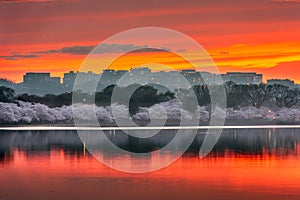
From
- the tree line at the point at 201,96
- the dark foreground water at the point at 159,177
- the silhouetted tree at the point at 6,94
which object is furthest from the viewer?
the tree line at the point at 201,96

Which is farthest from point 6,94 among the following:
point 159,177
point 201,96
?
point 159,177

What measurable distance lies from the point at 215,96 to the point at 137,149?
12622cm

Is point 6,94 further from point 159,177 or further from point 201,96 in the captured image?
point 159,177

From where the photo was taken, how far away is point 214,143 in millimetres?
73750

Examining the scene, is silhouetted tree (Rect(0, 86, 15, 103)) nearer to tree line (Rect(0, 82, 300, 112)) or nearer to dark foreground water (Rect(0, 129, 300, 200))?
tree line (Rect(0, 82, 300, 112))

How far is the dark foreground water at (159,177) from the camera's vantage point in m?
37.1

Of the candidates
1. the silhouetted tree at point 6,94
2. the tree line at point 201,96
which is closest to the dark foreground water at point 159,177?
the silhouetted tree at point 6,94

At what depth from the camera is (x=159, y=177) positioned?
4428 cm

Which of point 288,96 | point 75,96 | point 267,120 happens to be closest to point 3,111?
point 75,96

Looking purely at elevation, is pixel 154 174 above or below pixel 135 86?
below

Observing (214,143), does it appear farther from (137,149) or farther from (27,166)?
(27,166)

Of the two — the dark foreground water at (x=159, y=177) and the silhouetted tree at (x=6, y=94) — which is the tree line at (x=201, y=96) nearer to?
the silhouetted tree at (x=6, y=94)

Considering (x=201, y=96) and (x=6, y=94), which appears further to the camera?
(x=201, y=96)

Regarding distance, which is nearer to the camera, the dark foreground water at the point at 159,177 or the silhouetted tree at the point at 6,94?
the dark foreground water at the point at 159,177
